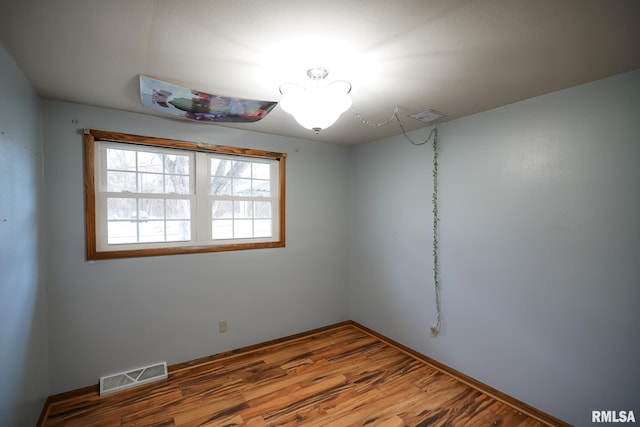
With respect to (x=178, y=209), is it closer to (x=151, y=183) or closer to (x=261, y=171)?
(x=151, y=183)

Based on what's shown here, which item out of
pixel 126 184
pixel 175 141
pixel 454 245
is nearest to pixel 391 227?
pixel 454 245

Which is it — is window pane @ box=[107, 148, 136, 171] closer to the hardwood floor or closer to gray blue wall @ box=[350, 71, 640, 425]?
the hardwood floor

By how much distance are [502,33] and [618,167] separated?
48.3 inches

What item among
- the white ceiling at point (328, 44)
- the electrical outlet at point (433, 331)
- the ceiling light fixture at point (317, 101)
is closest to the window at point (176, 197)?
the white ceiling at point (328, 44)

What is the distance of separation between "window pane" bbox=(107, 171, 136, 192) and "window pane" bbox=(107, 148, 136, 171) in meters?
0.04

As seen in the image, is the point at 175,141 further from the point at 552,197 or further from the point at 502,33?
the point at 552,197

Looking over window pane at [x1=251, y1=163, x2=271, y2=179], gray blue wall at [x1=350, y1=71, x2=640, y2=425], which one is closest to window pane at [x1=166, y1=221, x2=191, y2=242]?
window pane at [x1=251, y1=163, x2=271, y2=179]

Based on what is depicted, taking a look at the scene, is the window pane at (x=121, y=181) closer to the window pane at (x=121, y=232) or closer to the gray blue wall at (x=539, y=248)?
the window pane at (x=121, y=232)

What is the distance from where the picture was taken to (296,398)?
2.26 meters

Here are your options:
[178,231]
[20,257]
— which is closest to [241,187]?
[178,231]

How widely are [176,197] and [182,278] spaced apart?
766 millimetres

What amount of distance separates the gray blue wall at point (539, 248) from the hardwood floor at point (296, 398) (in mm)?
357

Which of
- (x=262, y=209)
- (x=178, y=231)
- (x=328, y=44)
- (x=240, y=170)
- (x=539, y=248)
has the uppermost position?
(x=328, y=44)

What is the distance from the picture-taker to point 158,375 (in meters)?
2.45
